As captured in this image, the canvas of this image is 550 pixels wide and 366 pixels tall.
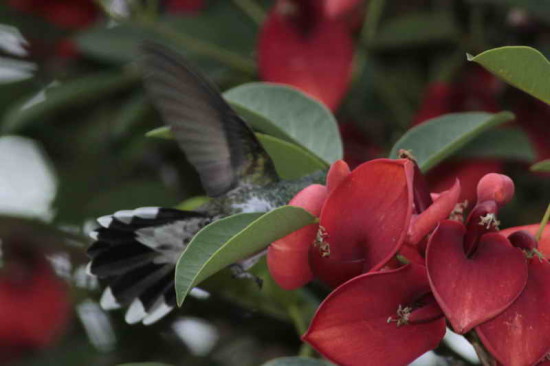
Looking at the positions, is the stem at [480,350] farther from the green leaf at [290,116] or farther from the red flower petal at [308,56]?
the red flower petal at [308,56]

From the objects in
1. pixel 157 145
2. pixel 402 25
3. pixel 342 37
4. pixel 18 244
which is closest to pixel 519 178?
pixel 402 25

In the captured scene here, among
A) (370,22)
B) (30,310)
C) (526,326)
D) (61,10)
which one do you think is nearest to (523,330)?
(526,326)

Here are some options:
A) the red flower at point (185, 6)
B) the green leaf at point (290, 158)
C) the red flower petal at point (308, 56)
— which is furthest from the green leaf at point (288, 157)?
the red flower at point (185, 6)

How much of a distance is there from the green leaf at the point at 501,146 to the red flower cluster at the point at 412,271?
1.45ft

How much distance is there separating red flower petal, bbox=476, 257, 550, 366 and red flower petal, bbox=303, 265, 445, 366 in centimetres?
5

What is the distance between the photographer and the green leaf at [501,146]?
106 cm

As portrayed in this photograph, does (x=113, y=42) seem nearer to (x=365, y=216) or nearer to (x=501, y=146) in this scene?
(x=501, y=146)

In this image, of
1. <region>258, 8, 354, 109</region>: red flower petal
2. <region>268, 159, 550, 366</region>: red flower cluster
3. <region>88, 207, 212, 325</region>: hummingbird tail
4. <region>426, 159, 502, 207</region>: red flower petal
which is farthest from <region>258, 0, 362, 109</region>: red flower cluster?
<region>268, 159, 550, 366</region>: red flower cluster

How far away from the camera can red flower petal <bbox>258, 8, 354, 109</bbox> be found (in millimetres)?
1128

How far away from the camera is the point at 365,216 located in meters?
0.61

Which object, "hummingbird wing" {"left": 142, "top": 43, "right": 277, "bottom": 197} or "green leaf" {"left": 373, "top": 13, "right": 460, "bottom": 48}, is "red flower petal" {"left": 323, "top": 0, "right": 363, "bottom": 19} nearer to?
"green leaf" {"left": 373, "top": 13, "right": 460, "bottom": 48}

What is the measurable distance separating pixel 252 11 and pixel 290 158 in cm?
64

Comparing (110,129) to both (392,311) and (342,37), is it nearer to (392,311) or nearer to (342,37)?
(342,37)

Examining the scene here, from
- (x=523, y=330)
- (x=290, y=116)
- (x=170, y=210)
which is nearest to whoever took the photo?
(x=523, y=330)
